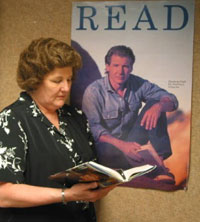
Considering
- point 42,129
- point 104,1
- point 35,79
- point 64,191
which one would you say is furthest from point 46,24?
point 64,191

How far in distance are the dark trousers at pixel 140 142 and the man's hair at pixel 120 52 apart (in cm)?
24

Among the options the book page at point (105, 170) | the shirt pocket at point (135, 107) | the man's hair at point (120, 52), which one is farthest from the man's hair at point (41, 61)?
the book page at point (105, 170)

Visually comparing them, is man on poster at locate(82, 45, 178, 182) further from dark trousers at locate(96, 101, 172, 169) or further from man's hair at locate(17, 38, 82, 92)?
man's hair at locate(17, 38, 82, 92)

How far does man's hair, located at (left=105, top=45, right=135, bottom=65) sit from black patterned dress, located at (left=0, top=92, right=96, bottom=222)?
42 cm

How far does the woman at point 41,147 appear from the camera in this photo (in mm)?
1191

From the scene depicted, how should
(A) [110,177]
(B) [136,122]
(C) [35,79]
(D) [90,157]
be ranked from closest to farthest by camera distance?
(A) [110,177] < (C) [35,79] < (D) [90,157] < (B) [136,122]

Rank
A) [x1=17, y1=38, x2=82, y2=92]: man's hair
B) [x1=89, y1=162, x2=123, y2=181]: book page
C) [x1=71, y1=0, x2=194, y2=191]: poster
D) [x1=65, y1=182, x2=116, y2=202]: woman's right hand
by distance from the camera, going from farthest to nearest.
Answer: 1. [x1=71, y1=0, x2=194, y2=191]: poster
2. [x1=17, y1=38, x2=82, y2=92]: man's hair
3. [x1=65, y1=182, x2=116, y2=202]: woman's right hand
4. [x1=89, y1=162, x2=123, y2=181]: book page

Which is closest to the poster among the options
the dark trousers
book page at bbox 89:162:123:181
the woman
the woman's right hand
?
the dark trousers

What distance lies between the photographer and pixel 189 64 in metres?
1.53

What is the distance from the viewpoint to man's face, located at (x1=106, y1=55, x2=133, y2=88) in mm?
1593

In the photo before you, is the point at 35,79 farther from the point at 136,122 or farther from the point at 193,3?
the point at 193,3

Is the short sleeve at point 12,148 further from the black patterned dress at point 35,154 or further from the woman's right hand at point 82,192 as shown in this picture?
the woman's right hand at point 82,192

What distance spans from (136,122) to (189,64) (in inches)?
14.5

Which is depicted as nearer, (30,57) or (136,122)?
(30,57)
